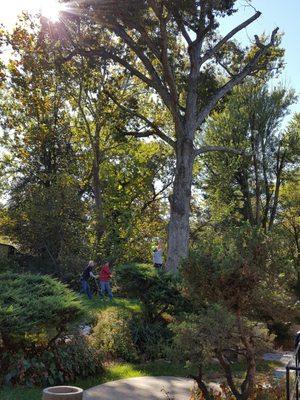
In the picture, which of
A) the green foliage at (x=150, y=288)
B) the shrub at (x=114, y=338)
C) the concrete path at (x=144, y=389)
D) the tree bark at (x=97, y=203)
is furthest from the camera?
the tree bark at (x=97, y=203)

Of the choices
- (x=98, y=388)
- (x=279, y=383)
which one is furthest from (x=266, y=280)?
(x=98, y=388)

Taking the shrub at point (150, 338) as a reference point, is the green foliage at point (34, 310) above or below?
above

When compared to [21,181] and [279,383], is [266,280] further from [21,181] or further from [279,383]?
[21,181]

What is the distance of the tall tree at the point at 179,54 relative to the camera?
1659cm

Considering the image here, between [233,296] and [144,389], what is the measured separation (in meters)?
2.90

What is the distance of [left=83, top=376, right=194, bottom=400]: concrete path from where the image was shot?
24.7 ft

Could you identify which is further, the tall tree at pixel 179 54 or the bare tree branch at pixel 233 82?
the bare tree branch at pixel 233 82

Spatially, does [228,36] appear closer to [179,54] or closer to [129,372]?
[179,54]

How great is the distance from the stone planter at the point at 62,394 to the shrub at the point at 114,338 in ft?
13.4

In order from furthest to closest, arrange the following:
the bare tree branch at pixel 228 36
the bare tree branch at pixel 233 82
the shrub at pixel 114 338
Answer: the bare tree branch at pixel 233 82
the bare tree branch at pixel 228 36
the shrub at pixel 114 338

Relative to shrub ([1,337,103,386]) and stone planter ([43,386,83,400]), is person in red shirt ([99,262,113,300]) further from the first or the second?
stone planter ([43,386,83,400])

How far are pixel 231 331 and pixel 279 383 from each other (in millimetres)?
1724

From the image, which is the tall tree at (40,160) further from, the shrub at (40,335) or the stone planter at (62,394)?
the stone planter at (62,394)

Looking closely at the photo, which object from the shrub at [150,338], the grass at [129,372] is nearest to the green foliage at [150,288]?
the shrub at [150,338]
